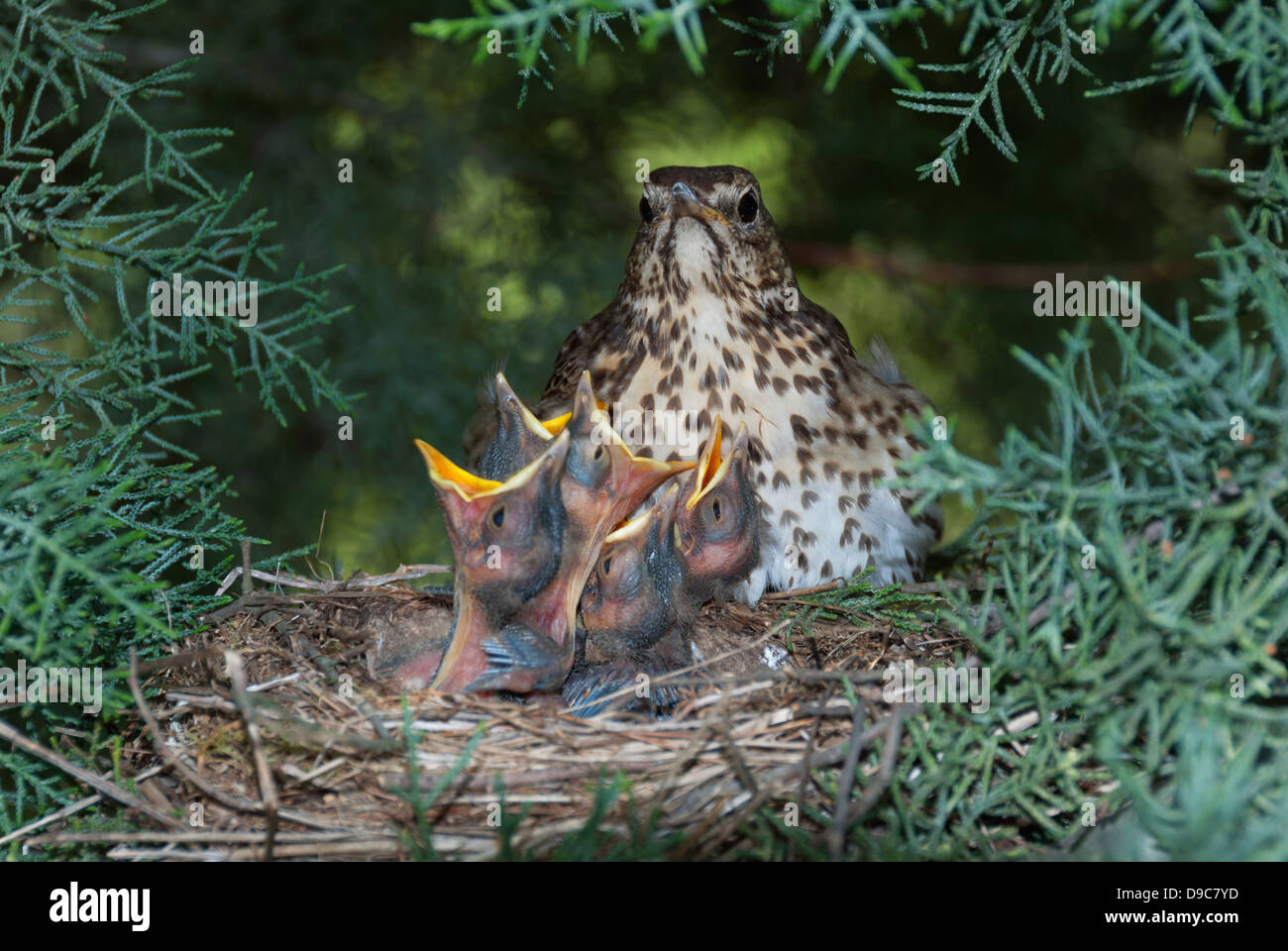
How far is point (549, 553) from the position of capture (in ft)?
8.14

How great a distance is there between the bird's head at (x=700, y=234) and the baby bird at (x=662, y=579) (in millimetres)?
496

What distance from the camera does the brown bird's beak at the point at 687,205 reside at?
3.14 metres

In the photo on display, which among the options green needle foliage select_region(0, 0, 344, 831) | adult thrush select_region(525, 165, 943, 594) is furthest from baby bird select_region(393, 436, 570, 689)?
adult thrush select_region(525, 165, 943, 594)

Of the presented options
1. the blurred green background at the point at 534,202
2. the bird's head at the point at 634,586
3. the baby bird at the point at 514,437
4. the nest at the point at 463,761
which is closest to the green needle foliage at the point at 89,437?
the nest at the point at 463,761

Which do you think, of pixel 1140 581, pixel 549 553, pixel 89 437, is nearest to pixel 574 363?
pixel 549 553

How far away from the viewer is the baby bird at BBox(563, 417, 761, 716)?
8.70 feet

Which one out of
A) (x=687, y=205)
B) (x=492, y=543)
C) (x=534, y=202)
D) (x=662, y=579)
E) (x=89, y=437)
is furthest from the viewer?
(x=534, y=202)

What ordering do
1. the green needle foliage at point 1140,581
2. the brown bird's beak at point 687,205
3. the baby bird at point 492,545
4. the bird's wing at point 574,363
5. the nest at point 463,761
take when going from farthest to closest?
the bird's wing at point 574,363, the brown bird's beak at point 687,205, the baby bird at point 492,545, the nest at point 463,761, the green needle foliage at point 1140,581

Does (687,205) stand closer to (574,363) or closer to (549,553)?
(574,363)

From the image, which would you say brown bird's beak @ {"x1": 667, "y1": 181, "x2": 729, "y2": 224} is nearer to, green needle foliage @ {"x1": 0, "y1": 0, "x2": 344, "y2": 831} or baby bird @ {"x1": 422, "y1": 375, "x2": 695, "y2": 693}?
baby bird @ {"x1": 422, "y1": 375, "x2": 695, "y2": 693}

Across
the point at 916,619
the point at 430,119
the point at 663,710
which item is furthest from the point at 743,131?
the point at 663,710

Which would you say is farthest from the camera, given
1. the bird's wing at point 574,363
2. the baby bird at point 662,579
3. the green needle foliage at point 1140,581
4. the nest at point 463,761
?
the bird's wing at point 574,363

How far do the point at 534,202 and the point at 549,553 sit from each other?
2541mm

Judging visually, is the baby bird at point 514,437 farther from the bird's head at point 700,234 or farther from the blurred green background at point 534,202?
the blurred green background at point 534,202
